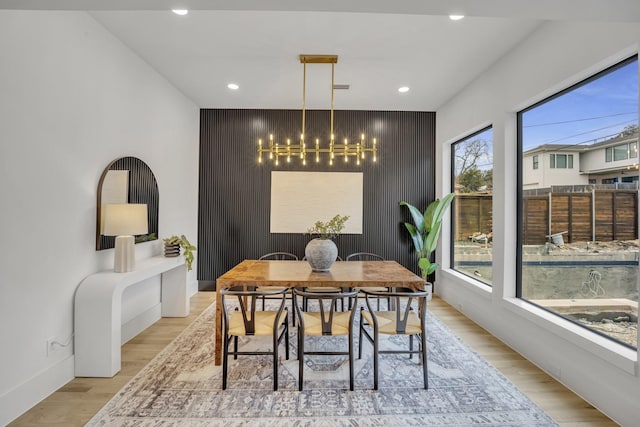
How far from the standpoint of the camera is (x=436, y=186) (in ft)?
17.9

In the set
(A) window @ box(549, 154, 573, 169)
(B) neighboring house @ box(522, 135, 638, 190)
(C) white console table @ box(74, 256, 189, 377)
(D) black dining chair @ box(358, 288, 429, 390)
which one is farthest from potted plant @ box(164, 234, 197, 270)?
(A) window @ box(549, 154, 573, 169)

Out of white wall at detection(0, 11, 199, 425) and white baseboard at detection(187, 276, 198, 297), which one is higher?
white wall at detection(0, 11, 199, 425)

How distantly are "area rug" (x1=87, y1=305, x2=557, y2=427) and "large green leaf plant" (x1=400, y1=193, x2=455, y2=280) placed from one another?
1.97 meters

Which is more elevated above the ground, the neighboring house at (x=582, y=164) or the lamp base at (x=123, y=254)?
the neighboring house at (x=582, y=164)

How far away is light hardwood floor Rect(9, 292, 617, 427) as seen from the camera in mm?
2154

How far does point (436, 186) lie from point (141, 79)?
4.38 m

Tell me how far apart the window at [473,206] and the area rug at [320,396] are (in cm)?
143

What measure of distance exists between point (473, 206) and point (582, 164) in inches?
72.1

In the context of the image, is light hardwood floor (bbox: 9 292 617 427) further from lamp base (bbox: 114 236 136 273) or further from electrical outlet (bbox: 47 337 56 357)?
lamp base (bbox: 114 236 136 273)

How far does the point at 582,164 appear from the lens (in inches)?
106

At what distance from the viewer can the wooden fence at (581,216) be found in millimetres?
2307

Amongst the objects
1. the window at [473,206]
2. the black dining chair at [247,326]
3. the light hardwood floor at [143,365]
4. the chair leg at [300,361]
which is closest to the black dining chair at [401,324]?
the chair leg at [300,361]

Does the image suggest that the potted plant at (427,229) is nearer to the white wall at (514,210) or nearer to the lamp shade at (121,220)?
the white wall at (514,210)

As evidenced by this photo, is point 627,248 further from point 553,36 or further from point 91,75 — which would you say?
point 91,75
